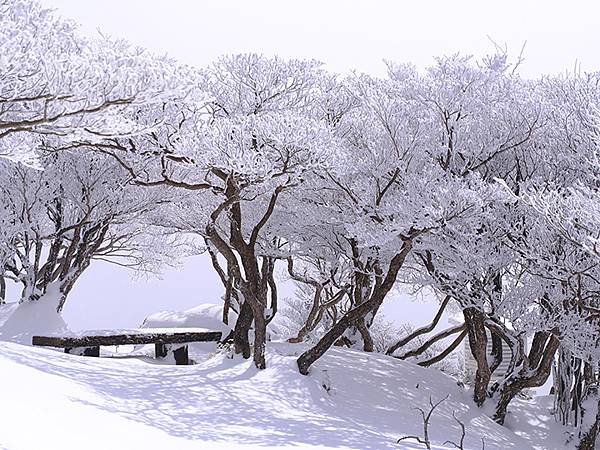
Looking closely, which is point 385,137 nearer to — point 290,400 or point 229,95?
point 229,95

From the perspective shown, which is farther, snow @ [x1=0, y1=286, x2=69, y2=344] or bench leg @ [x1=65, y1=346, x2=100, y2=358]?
snow @ [x1=0, y1=286, x2=69, y2=344]

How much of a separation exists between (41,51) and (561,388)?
384 inches

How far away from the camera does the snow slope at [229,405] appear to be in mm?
6023

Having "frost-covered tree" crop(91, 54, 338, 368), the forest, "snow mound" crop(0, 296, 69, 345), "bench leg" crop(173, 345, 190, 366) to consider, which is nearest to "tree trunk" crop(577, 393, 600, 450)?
the forest

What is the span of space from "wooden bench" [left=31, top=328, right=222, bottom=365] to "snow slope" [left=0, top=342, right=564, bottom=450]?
0.43 metres

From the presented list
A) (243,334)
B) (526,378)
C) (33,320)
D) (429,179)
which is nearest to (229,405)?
(243,334)

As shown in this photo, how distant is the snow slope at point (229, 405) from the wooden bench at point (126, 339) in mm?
428

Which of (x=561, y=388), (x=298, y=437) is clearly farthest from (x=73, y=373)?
(x=561, y=388)

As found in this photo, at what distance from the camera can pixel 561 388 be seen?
37.1ft

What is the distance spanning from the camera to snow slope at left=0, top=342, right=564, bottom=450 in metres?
6.02

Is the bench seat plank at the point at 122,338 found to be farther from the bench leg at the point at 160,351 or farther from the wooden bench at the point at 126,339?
the bench leg at the point at 160,351

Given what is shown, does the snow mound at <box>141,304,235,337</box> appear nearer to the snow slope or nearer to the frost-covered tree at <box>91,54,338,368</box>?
the frost-covered tree at <box>91,54,338,368</box>

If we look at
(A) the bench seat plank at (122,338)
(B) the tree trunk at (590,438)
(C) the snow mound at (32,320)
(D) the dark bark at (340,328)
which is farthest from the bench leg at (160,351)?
(B) the tree trunk at (590,438)

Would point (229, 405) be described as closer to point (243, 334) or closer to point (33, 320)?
point (243, 334)
